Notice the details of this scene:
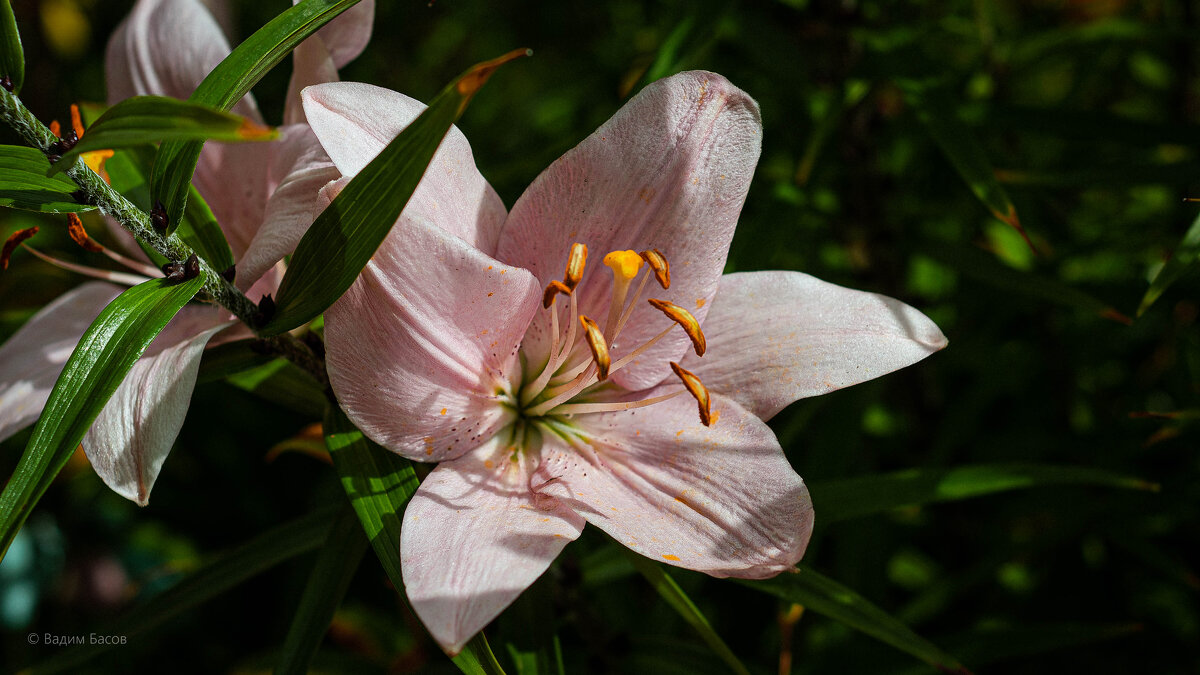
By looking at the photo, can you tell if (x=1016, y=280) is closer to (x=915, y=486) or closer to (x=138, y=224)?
(x=915, y=486)

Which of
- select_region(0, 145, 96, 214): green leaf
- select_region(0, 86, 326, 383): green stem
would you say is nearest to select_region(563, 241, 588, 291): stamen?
select_region(0, 86, 326, 383): green stem

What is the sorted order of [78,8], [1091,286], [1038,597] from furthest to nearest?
1. [78,8]
2. [1038,597]
3. [1091,286]

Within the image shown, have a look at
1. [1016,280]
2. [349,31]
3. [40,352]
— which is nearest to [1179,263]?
[1016,280]

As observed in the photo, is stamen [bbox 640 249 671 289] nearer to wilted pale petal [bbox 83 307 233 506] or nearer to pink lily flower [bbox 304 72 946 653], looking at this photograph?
pink lily flower [bbox 304 72 946 653]

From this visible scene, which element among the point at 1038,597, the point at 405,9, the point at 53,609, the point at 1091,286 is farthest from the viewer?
the point at 405,9

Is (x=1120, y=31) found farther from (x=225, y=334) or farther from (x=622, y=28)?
(x=225, y=334)

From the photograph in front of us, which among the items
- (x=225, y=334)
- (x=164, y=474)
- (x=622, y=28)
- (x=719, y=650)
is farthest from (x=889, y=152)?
(x=164, y=474)
